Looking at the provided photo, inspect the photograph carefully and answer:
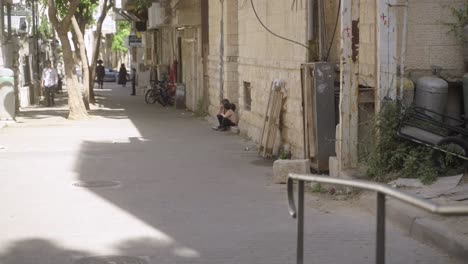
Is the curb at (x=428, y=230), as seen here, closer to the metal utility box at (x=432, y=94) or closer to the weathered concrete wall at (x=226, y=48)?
the metal utility box at (x=432, y=94)

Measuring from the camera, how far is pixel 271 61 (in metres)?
14.7

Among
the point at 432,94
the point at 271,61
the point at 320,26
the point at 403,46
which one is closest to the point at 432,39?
the point at 403,46

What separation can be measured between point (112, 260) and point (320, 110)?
5133 millimetres

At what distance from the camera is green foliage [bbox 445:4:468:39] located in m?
9.15

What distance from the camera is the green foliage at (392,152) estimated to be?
8695mm

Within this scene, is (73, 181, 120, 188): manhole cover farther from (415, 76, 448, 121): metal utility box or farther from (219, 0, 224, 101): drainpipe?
(219, 0, 224, 101): drainpipe

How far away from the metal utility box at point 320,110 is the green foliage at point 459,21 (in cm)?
215

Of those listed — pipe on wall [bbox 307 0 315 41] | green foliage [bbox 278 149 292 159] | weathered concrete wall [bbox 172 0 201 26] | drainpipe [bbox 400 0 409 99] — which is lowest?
green foliage [bbox 278 149 292 159]

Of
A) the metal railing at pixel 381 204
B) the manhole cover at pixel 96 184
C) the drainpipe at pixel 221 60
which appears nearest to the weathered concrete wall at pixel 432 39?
the metal railing at pixel 381 204

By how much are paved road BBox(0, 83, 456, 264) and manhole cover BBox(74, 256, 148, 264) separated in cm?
4


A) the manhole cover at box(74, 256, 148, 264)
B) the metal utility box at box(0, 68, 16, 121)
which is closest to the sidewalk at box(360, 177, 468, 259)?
the manhole cover at box(74, 256, 148, 264)

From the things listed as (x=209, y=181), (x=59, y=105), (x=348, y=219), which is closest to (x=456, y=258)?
(x=348, y=219)

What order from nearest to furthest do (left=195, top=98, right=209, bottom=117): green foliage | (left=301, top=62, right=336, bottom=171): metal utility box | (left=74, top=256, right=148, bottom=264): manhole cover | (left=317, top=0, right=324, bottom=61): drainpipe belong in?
(left=74, top=256, right=148, bottom=264): manhole cover
(left=301, top=62, right=336, bottom=171): metal utility box
(left=317, top=0, right=324, bottom=61): drainpipe
(left=195, top=98, right=209, bottom=117): green foliage

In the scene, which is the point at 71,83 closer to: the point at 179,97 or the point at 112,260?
the point at 179,97
